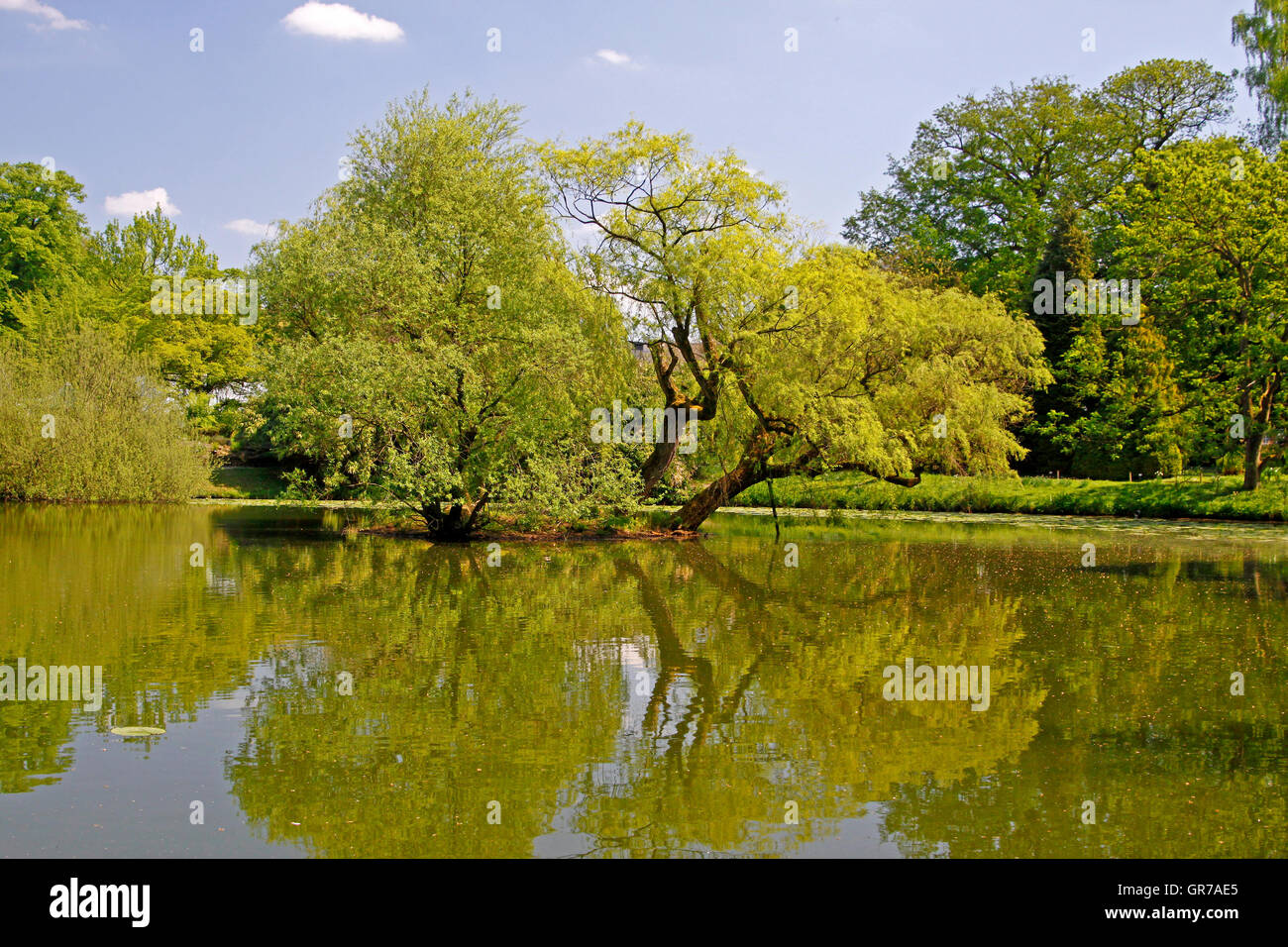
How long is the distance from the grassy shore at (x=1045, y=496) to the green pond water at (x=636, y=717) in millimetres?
14795

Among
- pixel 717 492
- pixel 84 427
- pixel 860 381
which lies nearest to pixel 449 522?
pixel 717 492

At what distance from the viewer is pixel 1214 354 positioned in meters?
32.9

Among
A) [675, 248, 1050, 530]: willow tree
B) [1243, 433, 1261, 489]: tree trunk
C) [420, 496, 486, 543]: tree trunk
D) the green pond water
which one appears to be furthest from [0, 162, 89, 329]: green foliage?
[1243, 433, 1261, 489]: tree trunk

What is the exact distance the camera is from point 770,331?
24.3 metres

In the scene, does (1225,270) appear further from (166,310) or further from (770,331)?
(166,310)

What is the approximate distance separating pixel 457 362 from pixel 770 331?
7.49 m

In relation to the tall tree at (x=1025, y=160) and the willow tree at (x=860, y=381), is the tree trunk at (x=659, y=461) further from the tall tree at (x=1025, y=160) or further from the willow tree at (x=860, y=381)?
the tall tree at (x=1025, y=160)

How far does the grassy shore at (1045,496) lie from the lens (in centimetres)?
3038

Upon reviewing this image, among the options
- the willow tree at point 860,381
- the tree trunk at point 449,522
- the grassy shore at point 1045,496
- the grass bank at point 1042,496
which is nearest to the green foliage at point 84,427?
the tree trunk at point 449,522

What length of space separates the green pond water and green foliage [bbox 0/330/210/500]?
2025cm

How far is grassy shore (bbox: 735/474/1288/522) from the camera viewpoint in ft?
99.7
